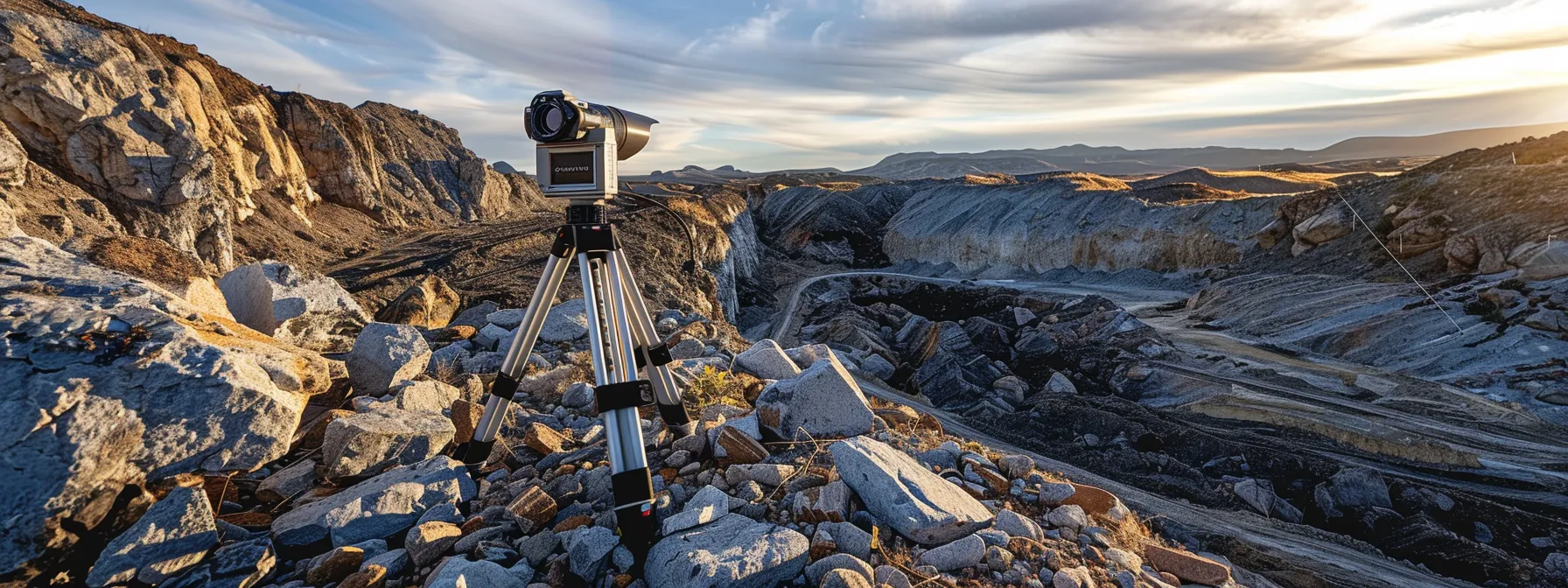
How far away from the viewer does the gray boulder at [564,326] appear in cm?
690

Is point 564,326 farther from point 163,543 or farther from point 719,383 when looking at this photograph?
point 163,543

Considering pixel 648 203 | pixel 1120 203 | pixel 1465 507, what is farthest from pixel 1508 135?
pixel 648 203

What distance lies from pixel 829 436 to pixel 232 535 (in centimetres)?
318

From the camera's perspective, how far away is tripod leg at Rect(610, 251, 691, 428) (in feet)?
11.9

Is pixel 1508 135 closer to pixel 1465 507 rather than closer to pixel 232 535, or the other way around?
pixel 1465 507

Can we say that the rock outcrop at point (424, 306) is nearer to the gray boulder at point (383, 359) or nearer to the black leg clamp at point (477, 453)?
the gray boulder at point (383, 359)

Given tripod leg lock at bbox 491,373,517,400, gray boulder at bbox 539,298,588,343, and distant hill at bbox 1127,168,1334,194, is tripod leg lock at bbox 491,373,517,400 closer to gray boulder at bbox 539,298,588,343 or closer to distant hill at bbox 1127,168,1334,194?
gray boulder at bbox 539,298,588,343

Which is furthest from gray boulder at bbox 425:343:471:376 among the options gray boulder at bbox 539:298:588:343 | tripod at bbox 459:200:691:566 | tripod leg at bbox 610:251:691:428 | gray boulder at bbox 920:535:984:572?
gray boulder at bbox 920:535:984:572

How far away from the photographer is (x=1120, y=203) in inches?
1452

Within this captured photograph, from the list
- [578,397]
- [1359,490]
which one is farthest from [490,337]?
[1359,490]

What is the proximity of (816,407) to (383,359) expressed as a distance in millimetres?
3185

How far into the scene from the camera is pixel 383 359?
485 centimetres

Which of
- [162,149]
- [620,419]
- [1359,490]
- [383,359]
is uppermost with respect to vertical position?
[162,149]

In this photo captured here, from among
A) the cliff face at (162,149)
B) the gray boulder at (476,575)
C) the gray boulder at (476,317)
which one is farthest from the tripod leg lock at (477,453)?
the cliff face at (162,149)
